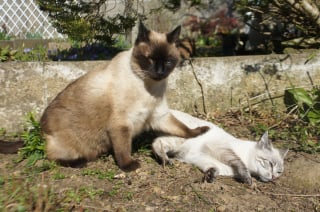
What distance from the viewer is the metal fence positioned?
27.5ft

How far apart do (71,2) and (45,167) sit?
2.10 meters

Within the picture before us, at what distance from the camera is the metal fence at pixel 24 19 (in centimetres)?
839

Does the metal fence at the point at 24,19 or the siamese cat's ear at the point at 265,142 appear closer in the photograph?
the siamese cat's ear at the point at 265,142

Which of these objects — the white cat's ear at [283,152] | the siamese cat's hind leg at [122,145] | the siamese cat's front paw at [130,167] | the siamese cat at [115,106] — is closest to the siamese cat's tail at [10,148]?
A: the siamese cat at [115,106]

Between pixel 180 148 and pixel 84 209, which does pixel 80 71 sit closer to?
pixel 180 148

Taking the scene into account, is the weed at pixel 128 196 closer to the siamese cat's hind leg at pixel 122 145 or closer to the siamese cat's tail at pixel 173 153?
the siamese cat's hind leg at pixel 122 145

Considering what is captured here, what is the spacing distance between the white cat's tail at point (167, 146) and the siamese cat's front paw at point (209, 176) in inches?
16.7

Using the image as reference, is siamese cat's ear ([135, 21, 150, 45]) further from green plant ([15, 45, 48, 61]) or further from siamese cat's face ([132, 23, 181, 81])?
green plant ([15, 45, 48, 61])

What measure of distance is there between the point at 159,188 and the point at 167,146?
2.37ft

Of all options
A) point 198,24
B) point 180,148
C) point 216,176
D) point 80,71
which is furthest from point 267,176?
point 198,24

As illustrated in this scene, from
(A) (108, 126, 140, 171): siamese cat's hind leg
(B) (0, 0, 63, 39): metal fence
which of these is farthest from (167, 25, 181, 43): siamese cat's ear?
(B) (0, 0, 63, 39): metal fence

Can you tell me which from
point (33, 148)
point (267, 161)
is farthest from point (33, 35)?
point (267, 161)

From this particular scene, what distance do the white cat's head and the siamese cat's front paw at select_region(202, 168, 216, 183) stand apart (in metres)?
0.44

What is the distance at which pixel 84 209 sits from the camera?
8.46 ft
